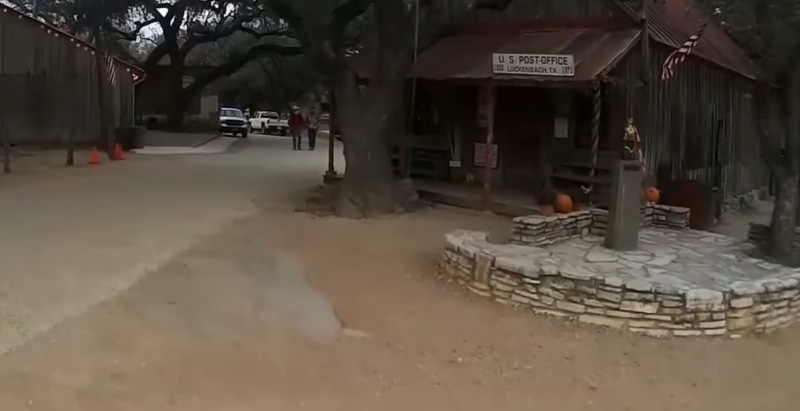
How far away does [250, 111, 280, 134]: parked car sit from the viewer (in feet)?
162

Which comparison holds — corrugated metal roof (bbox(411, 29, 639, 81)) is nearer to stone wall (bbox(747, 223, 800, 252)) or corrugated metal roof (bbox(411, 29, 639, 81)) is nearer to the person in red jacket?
stone wall (bbox(747, 223, 800, 252))

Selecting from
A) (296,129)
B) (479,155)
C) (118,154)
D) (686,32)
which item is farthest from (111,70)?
(686,32)

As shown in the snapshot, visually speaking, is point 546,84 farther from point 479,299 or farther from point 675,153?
point 479,299

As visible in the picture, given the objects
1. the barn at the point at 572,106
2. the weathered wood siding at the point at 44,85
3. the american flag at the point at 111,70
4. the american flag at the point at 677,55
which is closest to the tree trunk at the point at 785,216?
the barn at the point at 572,106

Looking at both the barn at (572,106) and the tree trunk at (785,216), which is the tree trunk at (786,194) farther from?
the barn at (572,106)

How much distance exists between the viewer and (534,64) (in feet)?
44.6

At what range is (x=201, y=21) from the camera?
39.9m

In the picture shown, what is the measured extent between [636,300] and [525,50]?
25.1 feet

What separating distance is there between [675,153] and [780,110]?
599 cm

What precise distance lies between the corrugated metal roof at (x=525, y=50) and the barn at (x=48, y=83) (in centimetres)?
1238

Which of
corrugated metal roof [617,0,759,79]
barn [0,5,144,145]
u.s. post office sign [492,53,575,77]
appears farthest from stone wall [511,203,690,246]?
barn [0,5,144,145]

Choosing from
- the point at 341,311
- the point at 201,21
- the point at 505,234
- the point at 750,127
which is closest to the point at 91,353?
the point at 341,311

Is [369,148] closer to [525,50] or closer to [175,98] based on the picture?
[525,50]

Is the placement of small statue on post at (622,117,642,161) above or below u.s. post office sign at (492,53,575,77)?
below
